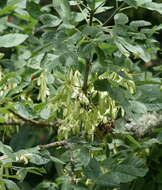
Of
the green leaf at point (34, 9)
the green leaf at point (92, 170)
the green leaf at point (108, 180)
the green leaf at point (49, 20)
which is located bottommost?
the green leaf at point (108, 180)

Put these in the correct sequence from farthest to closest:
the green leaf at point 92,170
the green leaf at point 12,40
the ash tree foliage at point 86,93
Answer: the green leaf at point 12,40, the green leaf at point 92,170, the ash tree foliage at point 86,93

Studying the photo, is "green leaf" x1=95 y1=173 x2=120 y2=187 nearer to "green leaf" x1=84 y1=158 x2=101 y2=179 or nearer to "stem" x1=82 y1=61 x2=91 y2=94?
"green leaf" x1=84 y1=158 x2=101 y2=179

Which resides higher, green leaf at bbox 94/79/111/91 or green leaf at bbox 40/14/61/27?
green leaf at bbox 40/14/61/27

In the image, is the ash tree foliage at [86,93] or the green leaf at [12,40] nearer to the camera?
the ash tree foliage at [86,93]

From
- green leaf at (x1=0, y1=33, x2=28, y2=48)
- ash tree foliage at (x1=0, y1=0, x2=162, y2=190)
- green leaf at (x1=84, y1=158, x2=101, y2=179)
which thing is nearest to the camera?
ash tree foliage at (x1=0, y1=0, x2=162, y2=190)

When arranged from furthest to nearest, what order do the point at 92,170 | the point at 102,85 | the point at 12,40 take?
1. the point at 12,40
2. the point at 92,170
3. the point at 102,85

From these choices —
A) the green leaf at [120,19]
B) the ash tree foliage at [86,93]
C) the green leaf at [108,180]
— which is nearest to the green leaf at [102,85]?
the ash tree foliage at [86,93]

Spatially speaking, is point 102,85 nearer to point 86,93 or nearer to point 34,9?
point 86,93

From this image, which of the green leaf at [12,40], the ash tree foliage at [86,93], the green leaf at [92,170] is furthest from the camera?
the green leaf at [12,40]

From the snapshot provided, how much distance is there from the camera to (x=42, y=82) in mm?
1479

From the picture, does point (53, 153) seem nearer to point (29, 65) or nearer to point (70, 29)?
point (29, 65)

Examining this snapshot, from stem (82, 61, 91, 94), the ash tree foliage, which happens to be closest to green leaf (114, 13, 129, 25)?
the ash tree foliage

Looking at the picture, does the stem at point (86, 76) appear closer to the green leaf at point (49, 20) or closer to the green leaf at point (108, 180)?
the green leaf at point (49, 20)

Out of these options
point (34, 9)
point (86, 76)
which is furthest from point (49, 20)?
point (86, 76)
